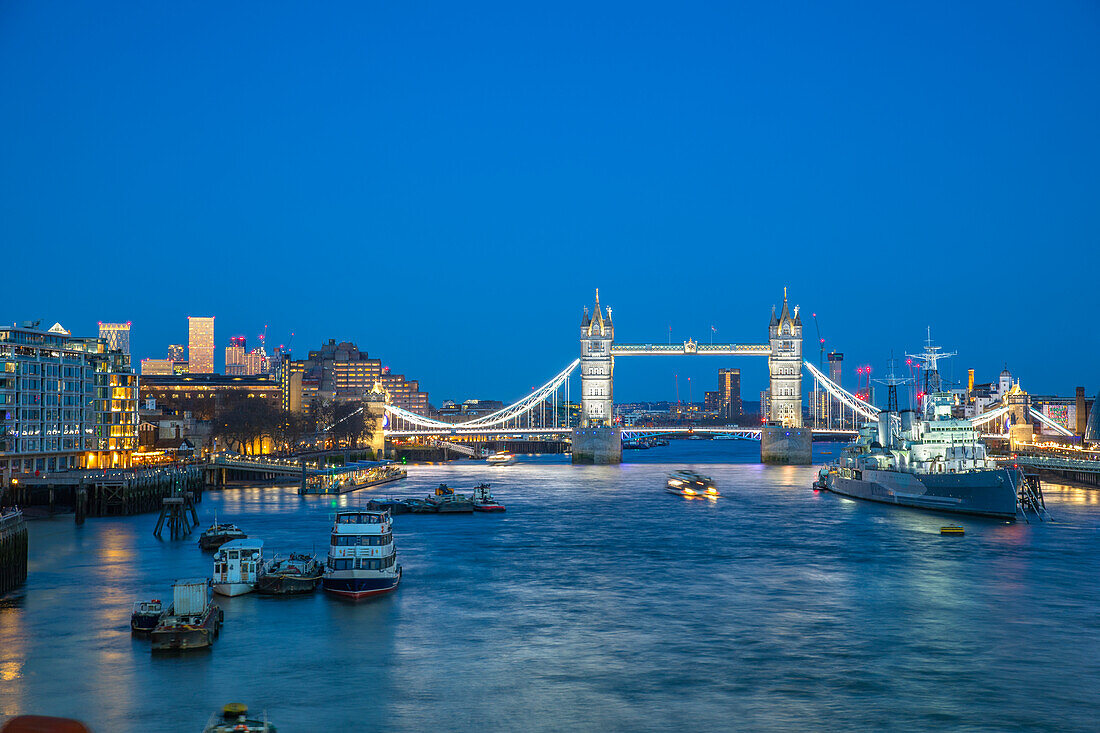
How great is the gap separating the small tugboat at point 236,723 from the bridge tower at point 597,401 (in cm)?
11702

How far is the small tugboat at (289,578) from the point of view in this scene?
39375 millimetres

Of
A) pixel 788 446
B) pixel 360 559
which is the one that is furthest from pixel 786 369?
pixel 360 559

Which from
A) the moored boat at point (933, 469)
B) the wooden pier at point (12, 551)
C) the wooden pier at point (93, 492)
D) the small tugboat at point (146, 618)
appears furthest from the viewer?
the wooden pier at point (93, 492)

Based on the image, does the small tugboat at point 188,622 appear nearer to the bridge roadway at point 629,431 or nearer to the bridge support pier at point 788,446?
the bridge roadway at point 629,431

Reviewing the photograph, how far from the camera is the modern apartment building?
72500mm

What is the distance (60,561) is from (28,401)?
100 ft

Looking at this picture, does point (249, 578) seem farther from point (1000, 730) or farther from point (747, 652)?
point (1000, 730)

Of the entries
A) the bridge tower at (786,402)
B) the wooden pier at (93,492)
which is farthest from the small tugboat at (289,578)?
the bridge tower at (786,402)

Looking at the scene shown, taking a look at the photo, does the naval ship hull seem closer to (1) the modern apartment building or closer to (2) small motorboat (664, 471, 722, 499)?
(2) small motorboat (664, 471, 722, 499)

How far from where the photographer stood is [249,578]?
3994 centimetres

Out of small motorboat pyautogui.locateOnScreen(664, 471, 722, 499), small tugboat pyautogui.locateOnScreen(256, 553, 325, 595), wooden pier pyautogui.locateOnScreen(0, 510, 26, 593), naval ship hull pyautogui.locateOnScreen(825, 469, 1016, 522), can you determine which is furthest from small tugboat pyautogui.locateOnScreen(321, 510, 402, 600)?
small motorboat pyautogui.locateOnScreen(664, 471, 722, 499)

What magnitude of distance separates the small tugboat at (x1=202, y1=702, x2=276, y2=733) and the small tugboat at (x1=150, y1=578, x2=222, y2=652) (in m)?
9.85

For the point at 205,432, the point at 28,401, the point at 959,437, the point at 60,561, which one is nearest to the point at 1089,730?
the point at 60,561

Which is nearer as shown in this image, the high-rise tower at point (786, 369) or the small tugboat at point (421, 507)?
the small tugboat at point (421, 507)
